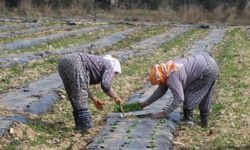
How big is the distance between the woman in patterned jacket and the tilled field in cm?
26

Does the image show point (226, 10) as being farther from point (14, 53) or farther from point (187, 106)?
point (187, 106)

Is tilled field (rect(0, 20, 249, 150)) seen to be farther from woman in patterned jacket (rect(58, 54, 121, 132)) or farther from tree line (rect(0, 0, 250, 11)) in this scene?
tree line (rect(0, 0, 250, 11))

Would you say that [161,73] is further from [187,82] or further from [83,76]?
[83,76]

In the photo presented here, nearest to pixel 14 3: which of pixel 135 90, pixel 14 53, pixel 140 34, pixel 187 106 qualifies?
pixel 140 34

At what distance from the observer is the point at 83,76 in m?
6.73

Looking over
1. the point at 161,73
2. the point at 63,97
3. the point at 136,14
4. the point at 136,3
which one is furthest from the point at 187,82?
the point at 136,3

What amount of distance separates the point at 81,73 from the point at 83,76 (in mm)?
48

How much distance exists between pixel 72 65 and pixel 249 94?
3972 mm

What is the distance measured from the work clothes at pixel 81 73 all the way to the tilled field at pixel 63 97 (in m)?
0.45

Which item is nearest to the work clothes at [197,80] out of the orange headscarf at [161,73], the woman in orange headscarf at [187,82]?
the woman in orange headscarf at [187,82]

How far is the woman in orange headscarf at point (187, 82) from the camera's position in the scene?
22.7 ft

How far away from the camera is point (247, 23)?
31719 millimetres

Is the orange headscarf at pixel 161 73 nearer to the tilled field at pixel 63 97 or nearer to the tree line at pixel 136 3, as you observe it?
the tilled field at pixel 63 97

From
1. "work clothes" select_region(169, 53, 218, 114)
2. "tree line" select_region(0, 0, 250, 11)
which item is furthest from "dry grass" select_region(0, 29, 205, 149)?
"tree line" select_region(0, 0, 250, 11)
